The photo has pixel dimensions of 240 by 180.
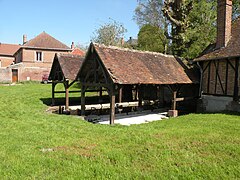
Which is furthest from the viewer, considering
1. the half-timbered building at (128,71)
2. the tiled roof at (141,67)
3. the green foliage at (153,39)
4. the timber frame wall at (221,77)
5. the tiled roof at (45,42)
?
A: the tiled roof at (45,42)

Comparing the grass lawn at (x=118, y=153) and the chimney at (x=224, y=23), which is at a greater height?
the chimney at (x=224, y=23)

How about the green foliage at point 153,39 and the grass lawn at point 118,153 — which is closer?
the grass lawn at point 118,153

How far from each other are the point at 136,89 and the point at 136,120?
21.4 ft

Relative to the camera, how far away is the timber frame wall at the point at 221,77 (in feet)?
44.4

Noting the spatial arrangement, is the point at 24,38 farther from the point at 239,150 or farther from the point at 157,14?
the point at 239,150

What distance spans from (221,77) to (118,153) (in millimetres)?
10324

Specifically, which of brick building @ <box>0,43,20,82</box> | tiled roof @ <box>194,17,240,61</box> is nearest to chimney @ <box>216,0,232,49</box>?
tiled roof @ <box>194,17,240,61</box>

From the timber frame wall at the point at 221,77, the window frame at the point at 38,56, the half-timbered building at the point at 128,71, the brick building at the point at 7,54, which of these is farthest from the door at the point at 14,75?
the timber frame wall at the point at 221,77

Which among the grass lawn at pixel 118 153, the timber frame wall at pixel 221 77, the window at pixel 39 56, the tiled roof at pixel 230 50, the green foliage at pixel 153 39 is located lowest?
the grass lawn at pixel 118 153

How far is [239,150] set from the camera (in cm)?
650

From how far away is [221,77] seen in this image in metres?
14.5

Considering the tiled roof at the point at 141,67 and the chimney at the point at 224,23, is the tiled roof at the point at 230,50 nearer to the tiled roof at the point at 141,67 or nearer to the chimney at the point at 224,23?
the chimney at the point at 224,23

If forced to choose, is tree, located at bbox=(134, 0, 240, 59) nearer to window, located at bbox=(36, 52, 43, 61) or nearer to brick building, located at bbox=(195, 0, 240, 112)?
brick building, located at bbox=(195, 0, 240, 112)

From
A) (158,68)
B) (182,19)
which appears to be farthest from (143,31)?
(158,68)
